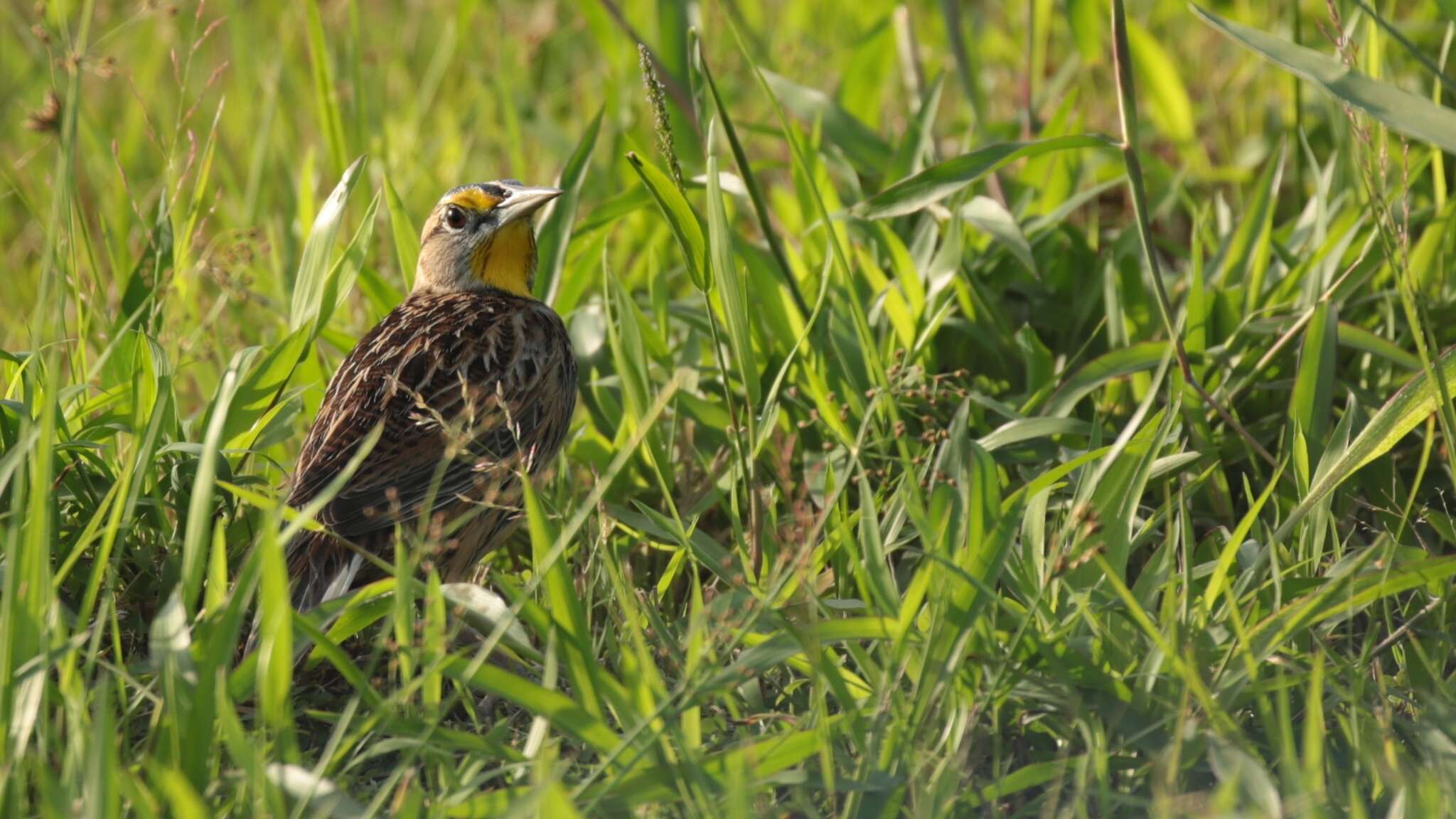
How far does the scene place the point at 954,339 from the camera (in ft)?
13.8

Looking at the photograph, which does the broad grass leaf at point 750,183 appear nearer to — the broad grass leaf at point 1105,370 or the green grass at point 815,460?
the green grass at point 815,460

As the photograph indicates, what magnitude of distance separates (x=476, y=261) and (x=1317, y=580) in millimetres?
2485

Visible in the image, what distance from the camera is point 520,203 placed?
167 inches

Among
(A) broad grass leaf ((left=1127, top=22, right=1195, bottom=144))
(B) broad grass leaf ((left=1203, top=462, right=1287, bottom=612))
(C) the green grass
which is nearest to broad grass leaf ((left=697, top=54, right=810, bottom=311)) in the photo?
(C) the green grass

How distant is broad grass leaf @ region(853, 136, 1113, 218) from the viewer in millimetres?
3281

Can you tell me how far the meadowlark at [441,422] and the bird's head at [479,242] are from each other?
0.4 inches

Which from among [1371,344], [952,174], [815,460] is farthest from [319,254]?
[1371,344]

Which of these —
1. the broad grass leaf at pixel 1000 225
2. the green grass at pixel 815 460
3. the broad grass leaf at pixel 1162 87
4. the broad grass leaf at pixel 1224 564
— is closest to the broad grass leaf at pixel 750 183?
the green grass at pixel 815 460

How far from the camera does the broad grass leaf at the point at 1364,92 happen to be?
277 centimetres

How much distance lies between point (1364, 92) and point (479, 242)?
7.96 feet

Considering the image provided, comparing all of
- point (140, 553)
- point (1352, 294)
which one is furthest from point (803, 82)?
point (140, 553)

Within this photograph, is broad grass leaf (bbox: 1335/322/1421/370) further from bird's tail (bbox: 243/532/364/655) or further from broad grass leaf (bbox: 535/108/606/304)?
bird's tail (bbox: 243/532/364/655)

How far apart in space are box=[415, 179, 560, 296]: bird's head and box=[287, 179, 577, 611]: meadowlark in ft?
0.03

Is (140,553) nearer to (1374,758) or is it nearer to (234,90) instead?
(1374,758)
